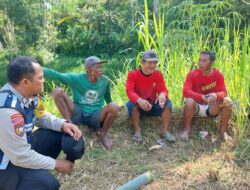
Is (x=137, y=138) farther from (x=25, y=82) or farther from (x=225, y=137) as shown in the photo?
(x=25, y=82)

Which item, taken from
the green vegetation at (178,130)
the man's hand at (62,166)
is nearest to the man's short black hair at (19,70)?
the man's hand at (62,166)

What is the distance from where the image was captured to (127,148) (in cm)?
375

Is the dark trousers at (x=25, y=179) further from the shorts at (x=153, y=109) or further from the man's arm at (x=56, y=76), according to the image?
the shorts at (x=153, y=109)

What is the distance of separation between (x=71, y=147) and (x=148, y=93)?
1626 mm

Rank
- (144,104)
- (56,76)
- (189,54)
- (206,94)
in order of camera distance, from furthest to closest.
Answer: (189,54) < (206,94) < (56,76) < (144,104)

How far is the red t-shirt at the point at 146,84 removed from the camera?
392 cm

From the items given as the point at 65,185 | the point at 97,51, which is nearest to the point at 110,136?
the point at 65,185

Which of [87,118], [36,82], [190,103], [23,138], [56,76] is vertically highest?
[36,82]

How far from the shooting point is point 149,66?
12.7 feet

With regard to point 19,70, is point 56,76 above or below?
below

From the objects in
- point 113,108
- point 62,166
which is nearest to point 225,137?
point 113,108

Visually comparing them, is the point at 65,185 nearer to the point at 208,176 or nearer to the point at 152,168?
the point at 152,168

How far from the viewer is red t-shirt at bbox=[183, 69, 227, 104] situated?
156 inches

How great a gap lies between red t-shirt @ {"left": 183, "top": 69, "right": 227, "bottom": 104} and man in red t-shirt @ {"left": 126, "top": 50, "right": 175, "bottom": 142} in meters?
0.27
